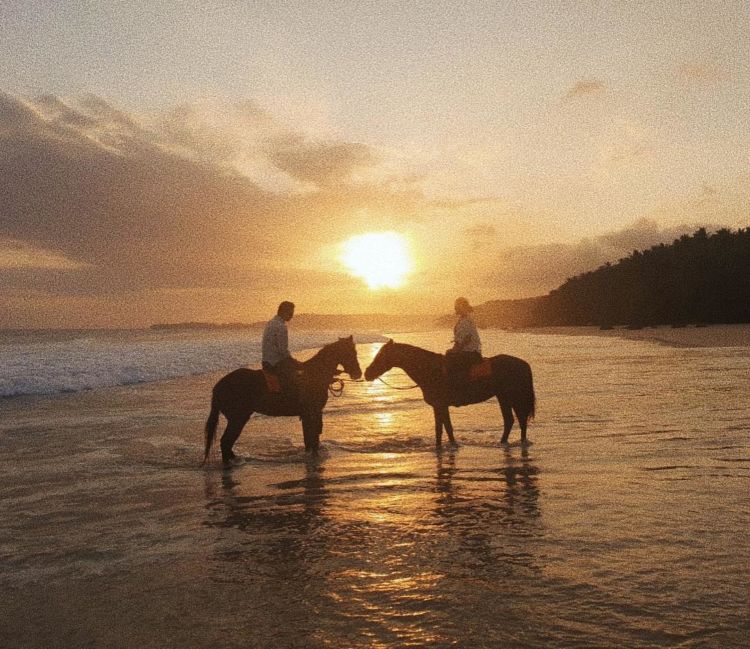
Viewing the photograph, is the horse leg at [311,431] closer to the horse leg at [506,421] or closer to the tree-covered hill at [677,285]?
the horse leg at [506,421]

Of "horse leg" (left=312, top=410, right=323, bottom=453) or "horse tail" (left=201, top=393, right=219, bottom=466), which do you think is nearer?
"horse tail" (left=201, top=393, right=219, bottom=466)

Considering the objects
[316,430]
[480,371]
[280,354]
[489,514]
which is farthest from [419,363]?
[489,514]

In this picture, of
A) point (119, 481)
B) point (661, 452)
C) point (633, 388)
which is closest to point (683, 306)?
point (633, 388)

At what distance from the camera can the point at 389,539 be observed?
5.91 m

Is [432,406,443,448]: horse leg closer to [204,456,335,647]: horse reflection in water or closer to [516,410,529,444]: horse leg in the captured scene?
[516,410,529,444]: horse leg

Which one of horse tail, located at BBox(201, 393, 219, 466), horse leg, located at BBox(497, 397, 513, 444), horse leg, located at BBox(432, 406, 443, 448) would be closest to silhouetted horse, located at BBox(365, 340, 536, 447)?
horse leg, located at BBox(497, 397, 513, 444)

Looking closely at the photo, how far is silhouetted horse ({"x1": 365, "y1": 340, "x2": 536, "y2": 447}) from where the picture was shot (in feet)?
38.4

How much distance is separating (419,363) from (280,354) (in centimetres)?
282

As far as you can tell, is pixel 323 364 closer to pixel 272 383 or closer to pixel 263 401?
pixel 272 383

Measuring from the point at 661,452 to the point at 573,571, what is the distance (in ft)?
17.2

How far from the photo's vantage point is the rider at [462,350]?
39.0 feet

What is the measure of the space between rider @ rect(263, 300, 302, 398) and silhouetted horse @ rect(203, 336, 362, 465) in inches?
6.6

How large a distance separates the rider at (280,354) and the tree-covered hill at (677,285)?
5819 centimetres

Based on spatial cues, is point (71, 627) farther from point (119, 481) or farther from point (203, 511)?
point (119, 481)
